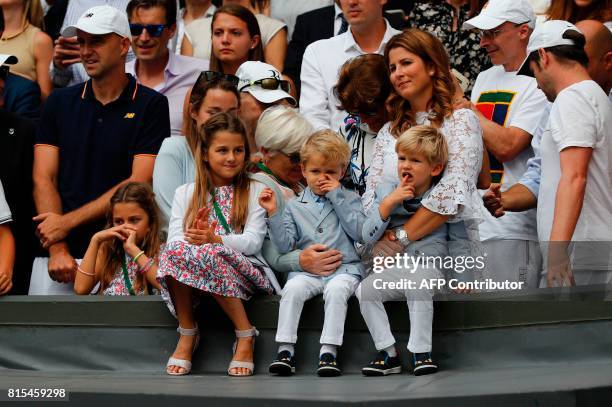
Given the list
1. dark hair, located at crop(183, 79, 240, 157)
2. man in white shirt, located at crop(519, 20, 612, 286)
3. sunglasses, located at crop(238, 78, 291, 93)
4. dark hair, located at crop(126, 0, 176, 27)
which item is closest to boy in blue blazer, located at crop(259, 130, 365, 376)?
man in white shirt, located at crop(519, 20, 612, 286)

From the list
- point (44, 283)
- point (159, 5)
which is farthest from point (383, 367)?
point (159, 5)

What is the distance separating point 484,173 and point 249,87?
189 cm

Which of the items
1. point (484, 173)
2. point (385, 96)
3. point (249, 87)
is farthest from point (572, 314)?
point (249, 87)

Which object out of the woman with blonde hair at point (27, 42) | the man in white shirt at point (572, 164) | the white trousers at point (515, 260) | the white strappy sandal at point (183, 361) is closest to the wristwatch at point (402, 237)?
the white trousers at point (515, 260)

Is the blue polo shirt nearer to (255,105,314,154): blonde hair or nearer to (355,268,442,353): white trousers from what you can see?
(255,105,314,154): blonde hair

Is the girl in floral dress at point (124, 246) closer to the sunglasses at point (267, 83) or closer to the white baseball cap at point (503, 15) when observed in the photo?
the sunglasses at point (267, 83)

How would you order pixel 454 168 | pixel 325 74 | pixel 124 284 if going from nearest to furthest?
pixel 454 168 → pixel 124 284 → pixel 325 74

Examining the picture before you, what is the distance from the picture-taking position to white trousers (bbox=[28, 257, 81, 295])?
315 inches

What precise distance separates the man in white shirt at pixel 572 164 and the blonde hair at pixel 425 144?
713mm

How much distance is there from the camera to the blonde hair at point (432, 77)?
6.83 m

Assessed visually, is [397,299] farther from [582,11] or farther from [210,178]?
[582,11]

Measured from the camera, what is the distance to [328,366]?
6.37 m

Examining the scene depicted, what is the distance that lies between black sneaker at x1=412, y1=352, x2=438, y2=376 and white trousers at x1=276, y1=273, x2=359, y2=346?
40 cm

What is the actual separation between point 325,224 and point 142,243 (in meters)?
1.34
